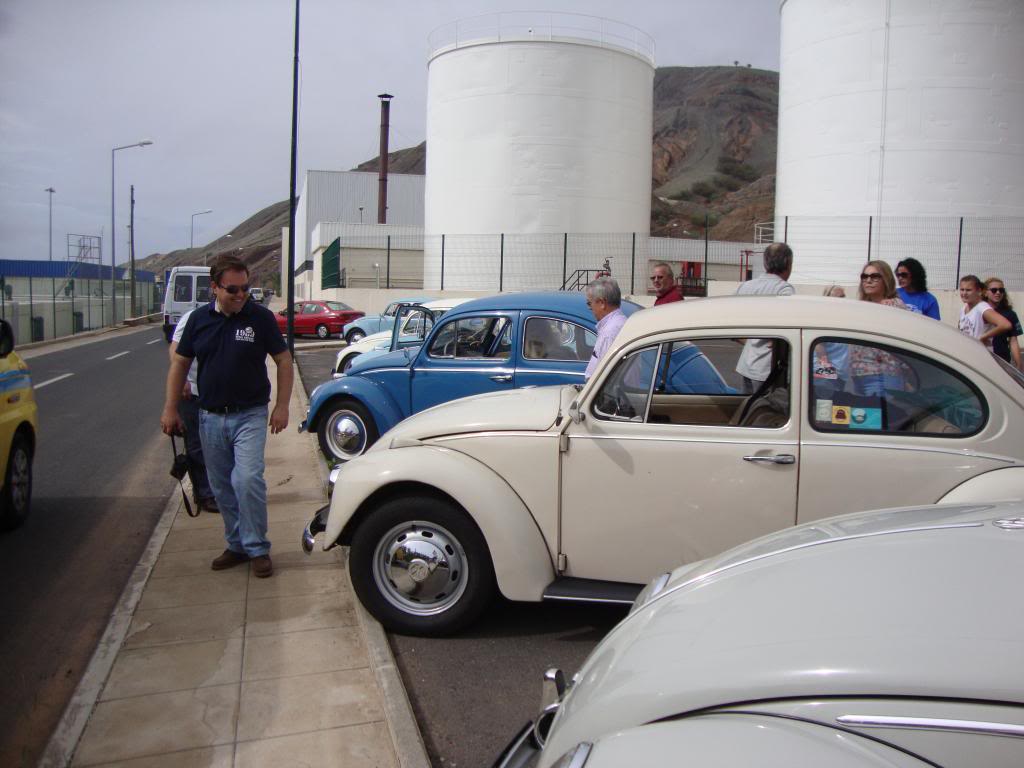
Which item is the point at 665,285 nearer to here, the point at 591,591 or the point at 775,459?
the point at 775,459

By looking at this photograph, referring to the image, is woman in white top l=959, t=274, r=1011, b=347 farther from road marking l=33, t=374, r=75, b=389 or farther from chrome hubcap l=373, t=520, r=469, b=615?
road marking l=33, t=374, r=75, b=389

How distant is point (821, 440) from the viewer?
4035mm

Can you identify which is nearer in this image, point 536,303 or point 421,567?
point 421,567

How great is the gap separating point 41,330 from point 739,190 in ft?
304

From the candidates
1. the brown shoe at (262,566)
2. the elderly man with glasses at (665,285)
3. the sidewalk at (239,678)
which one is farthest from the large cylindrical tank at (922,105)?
the brown shoe at (262,566)

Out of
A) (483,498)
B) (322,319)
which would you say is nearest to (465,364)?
(483,498)

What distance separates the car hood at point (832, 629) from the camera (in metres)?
1.59

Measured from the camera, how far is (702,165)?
127 metres

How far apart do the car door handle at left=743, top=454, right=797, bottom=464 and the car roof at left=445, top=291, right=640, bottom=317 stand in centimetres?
383

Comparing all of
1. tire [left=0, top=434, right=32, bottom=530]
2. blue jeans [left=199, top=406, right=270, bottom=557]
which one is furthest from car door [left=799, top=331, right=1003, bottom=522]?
tire [left=0, top=434, right=32, bottom=530]

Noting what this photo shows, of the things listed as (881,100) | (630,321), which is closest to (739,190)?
(881,100)

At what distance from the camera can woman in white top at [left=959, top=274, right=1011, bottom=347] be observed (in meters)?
9.09

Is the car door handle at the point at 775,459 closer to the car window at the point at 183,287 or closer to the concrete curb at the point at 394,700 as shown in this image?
the concrete curb at the point at 394,700

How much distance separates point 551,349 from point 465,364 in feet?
2.83
